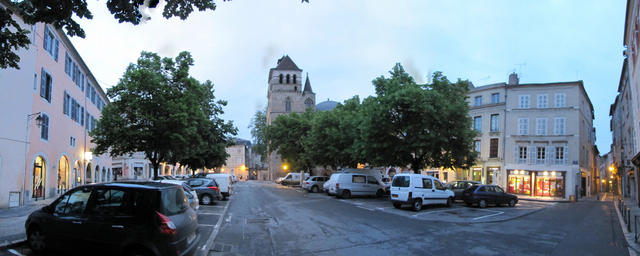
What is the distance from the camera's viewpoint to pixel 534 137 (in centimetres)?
3788

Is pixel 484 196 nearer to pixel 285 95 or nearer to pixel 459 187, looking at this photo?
Answer: pixel 459 187

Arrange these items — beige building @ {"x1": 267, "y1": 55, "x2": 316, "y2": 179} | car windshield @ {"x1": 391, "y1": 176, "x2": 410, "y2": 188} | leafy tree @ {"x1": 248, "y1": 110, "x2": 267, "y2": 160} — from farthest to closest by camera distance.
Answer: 1. beige building @ {"x1": 267, "y1": 55, "x2": 316, "y2": 179}
2. leafy tree @ {"x1": 248, "y1": 110, "x2": 267, "y2": 160}
3. car windshield @ {"x1": 391, "y1": 176, "x2": 410, "y2": 188}

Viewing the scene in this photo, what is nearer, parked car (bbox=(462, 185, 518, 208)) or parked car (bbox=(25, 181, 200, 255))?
parked car (bbox=(25, 181, 200, 255))

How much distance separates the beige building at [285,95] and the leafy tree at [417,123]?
5997cm

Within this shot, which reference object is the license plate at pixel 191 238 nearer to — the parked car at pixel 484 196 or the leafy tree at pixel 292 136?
the parked car at pixel 484 196

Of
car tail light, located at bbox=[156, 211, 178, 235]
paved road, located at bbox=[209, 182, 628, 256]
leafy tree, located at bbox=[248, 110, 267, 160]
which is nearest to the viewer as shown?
car tail light, located at bbox=[156, 211, 178, 235]

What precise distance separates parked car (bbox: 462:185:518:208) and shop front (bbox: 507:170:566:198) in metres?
16.7

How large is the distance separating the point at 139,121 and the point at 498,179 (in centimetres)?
3216

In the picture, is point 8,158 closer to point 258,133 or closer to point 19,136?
point 19,136

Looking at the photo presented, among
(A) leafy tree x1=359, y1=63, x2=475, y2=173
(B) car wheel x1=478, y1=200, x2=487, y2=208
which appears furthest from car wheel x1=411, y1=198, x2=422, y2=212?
(B) car wheel x1=478, y1=200, x2=487, y2=208

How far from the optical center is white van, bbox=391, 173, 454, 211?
19500 mm

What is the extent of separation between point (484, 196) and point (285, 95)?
6584cm

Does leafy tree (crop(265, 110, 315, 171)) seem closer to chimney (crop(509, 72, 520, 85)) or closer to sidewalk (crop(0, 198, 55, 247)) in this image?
chimney (crop(509, 72, 520, 85))

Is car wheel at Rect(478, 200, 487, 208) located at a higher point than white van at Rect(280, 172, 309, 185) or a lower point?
higher
